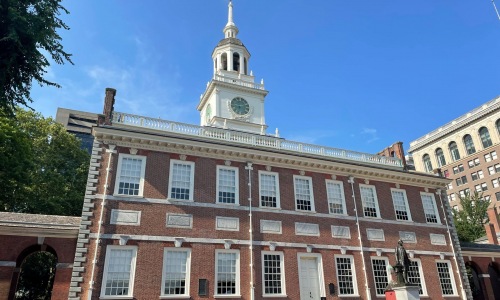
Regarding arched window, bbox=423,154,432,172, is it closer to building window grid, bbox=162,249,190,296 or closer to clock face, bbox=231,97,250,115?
clock face, bbox=231,97,250,115

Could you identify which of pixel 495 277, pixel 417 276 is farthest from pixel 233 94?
pixel 495 277

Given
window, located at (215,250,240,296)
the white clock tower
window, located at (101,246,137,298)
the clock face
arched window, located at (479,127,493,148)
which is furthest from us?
arched window, located at (479,127,493,148)

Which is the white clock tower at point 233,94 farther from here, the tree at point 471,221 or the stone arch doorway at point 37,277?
the tree at point 471,221

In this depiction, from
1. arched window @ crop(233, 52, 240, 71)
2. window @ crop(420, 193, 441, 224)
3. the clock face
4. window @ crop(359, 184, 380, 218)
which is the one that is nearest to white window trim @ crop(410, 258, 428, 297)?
window @ crop(420, 193, 441, 224)

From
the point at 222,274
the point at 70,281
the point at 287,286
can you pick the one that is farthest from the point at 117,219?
the point at 287,286

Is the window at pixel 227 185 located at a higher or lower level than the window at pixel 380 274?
higher

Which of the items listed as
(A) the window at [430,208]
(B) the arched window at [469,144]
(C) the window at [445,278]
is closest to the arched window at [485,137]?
(B) the arched window at [469,144]

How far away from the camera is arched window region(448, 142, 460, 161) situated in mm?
74125

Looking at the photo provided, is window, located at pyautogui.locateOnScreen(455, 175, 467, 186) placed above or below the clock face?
above

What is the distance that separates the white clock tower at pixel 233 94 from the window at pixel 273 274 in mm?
16038

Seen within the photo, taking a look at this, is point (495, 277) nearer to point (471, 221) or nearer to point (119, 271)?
point (471, 221)

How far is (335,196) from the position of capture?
24.0 metres

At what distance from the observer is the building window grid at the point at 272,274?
19.9m

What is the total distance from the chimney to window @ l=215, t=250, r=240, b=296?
948 centimetres
